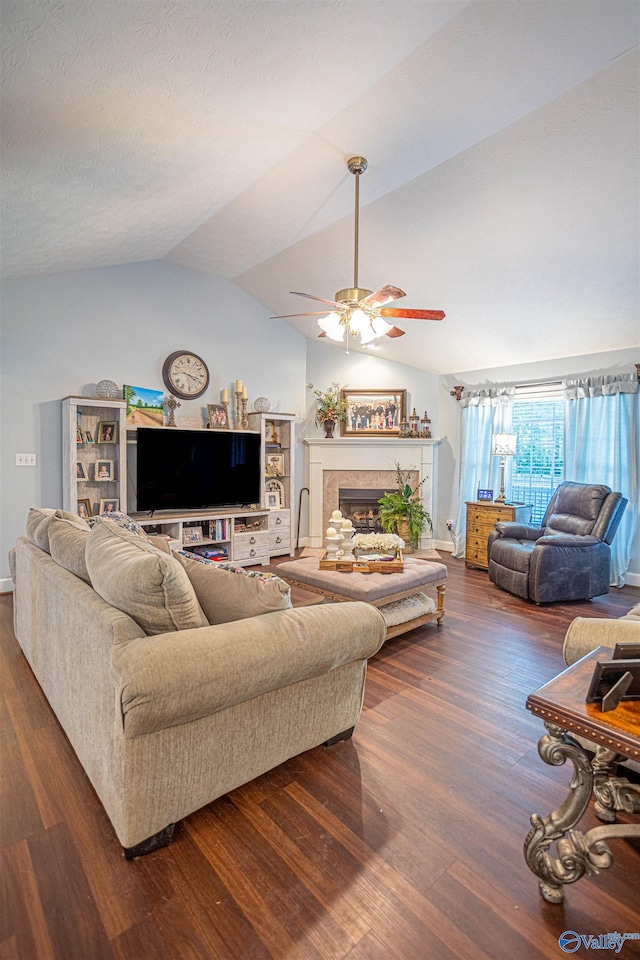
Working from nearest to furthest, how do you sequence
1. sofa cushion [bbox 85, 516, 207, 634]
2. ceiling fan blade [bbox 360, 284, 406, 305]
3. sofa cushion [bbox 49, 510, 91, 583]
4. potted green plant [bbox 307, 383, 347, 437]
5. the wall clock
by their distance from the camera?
1. sofa cushion [bbox 85, 516, 207, 634]
2. sofa cushion [bbox 49, 510, 91, 583]
3. ceiling fan blade [bbox 360, 284, 406, 305]
4. the wall clock
5. potted green plant [bbox 307, 383, 347, 437]

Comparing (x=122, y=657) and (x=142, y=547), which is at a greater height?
(x=142, y=547)

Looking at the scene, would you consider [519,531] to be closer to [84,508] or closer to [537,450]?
[537,450]

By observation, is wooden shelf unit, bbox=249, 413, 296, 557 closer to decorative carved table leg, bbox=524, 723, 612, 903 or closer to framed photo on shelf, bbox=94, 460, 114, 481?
framed photo on shelf, bbox=94, 460, 114, 481

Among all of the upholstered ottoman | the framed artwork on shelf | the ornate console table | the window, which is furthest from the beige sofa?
the window

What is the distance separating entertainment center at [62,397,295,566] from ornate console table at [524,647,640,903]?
3529mm

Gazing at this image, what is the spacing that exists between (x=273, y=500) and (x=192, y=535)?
119 cm

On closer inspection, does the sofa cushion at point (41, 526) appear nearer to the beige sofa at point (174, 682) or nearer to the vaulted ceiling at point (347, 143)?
the beige sofa at point (174, 682)

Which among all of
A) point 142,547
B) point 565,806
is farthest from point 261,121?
point 565,806

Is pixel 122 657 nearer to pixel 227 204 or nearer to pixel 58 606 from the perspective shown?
pixel 58 606

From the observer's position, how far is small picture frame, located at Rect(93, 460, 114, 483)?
436cm

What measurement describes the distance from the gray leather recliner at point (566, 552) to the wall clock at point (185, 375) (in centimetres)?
354

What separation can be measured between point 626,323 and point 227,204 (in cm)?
356

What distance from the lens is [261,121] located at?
247 cm

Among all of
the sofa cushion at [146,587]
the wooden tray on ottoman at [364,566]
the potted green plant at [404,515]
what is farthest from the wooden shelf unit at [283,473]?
the sofa cushion at [146,587]
